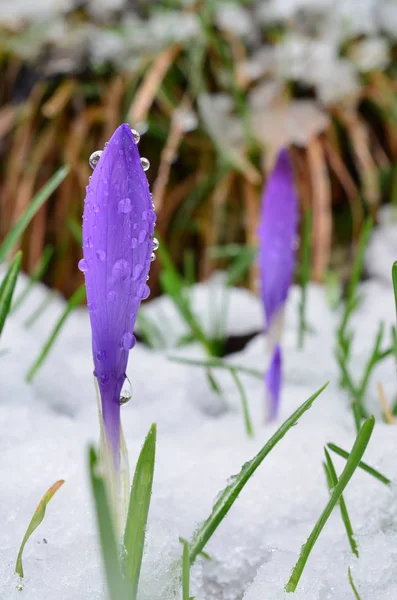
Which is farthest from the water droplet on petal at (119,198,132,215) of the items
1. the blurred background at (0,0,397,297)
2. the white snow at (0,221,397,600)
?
the blurred background at (0,0,397,297)

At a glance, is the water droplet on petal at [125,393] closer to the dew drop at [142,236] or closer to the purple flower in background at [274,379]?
the dew drop at [142,236]

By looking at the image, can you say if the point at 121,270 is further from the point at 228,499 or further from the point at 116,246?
the point at 228,499

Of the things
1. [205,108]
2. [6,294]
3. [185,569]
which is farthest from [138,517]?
[205,108]

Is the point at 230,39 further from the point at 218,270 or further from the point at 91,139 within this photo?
the point at 218,270

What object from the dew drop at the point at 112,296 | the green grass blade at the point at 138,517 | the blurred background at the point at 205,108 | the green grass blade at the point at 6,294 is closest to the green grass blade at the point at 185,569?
the green grass blade at the point at 138,517

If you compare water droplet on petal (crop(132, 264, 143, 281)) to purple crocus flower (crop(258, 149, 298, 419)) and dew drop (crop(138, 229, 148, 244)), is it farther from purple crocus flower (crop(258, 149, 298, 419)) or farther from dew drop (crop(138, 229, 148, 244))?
purple crocus flower (crop(258, 149, 298, 419))
